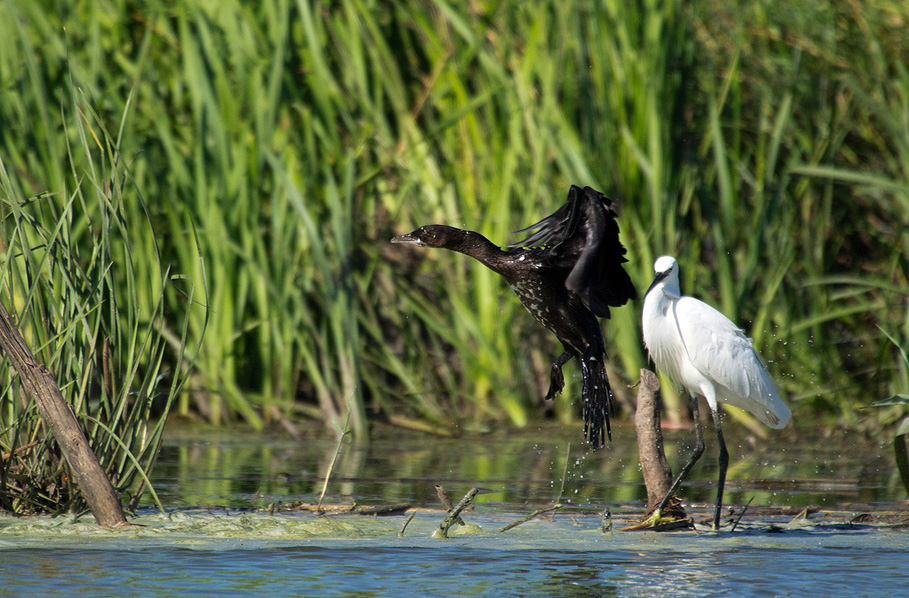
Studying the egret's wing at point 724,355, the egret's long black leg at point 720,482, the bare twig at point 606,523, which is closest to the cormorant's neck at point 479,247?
the egret's wing at point 724,355

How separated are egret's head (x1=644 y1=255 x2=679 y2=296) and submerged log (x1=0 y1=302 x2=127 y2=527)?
2.11 metres

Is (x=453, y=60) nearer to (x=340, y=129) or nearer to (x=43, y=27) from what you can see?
(x=340, y=129)

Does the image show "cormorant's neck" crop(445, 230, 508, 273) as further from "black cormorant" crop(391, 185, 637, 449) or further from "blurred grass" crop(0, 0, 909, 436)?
"blurred grass" crop(0, 0, 909, 436)

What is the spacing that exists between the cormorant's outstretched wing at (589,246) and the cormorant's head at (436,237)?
315 millimetres

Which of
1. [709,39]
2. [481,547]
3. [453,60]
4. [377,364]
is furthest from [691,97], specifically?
[481,547]

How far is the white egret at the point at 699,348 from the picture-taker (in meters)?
4.40

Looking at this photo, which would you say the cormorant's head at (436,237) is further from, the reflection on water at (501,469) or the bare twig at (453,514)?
the bare twig at (453,514)

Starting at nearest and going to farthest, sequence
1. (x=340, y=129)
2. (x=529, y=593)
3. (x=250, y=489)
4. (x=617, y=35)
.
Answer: (x=529, y=593) < (x=250, y=489) < (x=617, y=35) < (x=340, y=129)

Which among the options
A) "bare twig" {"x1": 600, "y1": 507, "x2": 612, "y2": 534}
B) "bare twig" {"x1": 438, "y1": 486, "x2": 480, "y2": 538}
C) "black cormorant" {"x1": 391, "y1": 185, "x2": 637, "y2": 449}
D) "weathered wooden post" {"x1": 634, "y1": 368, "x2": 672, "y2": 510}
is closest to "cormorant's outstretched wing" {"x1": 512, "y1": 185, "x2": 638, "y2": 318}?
"black cormorant" {"x1": 391, "y1": 185, "x2": 637, "y2": 449}

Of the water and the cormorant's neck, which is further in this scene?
the cormorant's neck

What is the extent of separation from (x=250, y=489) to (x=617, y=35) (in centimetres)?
332

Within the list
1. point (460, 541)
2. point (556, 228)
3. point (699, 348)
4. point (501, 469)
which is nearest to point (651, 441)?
point (699, 348)

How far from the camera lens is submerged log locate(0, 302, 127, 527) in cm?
337

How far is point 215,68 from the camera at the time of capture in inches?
246
